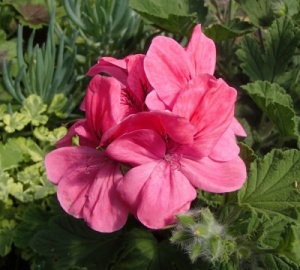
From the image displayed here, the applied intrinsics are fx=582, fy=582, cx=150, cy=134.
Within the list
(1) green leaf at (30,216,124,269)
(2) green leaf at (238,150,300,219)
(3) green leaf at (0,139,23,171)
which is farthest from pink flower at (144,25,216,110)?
(3) green leaf at (0,139,23,171)

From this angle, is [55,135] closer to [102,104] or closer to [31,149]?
[31,149]

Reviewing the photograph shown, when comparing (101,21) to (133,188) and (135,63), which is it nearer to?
(135,63)

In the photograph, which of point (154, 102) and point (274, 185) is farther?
point (274, 185)

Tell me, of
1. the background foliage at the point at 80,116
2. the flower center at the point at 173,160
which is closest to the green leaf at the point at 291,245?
the background foliage at the point at 80,116

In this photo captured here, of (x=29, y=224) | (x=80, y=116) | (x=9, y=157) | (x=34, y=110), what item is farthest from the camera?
(x=80, y=116)

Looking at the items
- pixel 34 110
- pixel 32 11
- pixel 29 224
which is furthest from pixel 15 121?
pixel 32 11

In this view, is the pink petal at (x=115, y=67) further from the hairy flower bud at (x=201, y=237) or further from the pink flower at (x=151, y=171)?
the hairy flower bud at (x=201, y=237)
